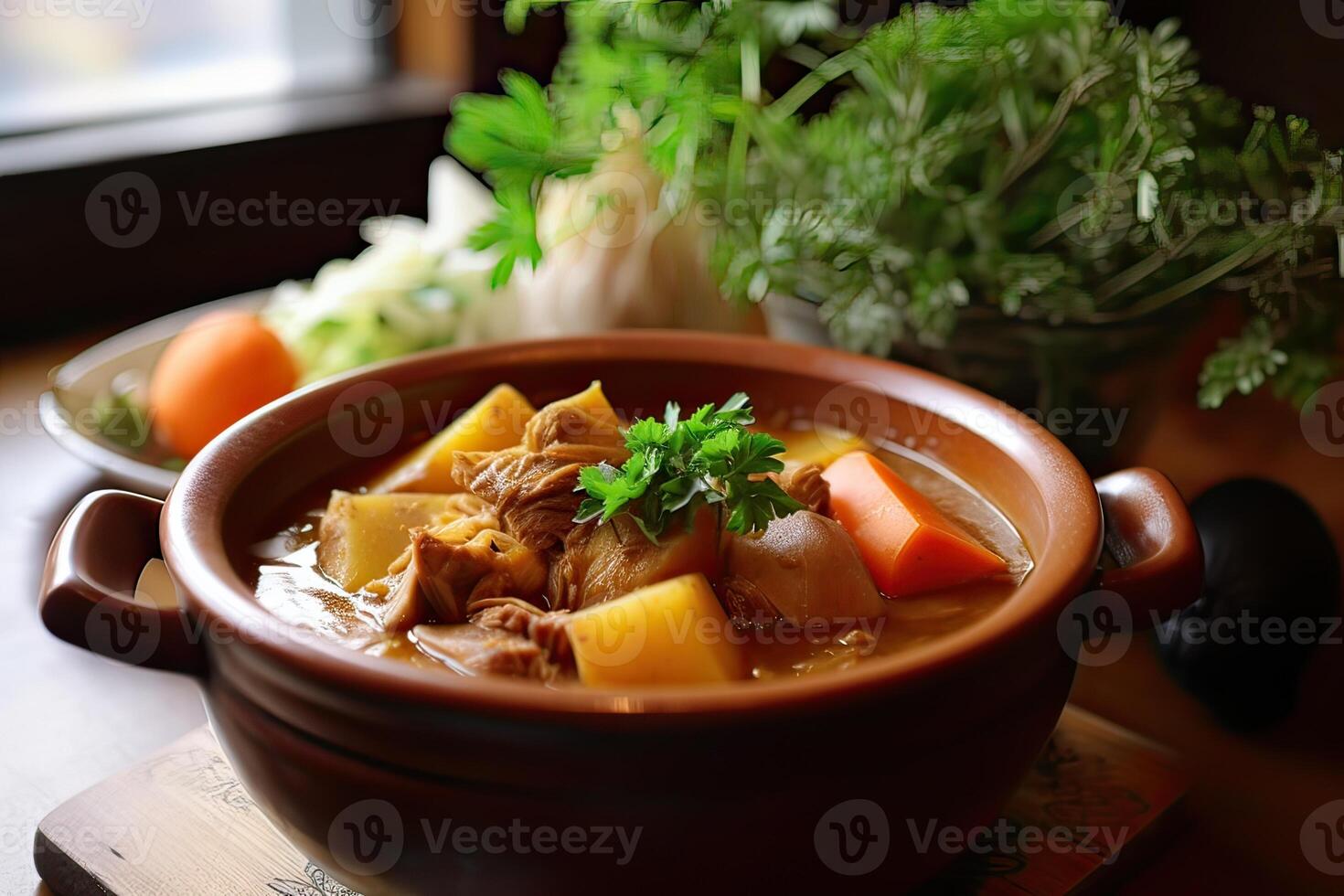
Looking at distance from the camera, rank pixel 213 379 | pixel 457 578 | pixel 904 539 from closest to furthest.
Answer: pixel 457 578 < pixel 904 539 < pixel 213 379

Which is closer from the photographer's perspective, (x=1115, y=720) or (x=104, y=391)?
(x=1115, y=720)

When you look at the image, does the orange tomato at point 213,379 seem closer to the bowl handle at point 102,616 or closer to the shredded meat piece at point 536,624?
the bowl handle at point 102,616

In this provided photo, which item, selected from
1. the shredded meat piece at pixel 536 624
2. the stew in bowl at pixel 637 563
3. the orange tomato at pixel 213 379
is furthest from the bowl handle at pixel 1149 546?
the orange tomato at pixel 213 379

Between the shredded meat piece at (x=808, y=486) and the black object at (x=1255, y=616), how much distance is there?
0.48m

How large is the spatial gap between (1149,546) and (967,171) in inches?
40.2

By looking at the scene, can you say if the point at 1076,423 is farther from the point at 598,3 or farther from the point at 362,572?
the point at 362,572

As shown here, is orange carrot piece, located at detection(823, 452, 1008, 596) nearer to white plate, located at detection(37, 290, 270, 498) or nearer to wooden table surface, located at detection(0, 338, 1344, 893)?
wooden table surface, located at detection(0, 338, 1344, 893)

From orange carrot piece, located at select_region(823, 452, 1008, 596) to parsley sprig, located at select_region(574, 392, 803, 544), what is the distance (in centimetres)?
13

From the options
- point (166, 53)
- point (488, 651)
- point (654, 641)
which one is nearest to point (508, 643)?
point (488, 651)

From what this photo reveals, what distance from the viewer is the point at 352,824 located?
2.95 feet

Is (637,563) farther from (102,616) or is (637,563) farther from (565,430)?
(102,616)

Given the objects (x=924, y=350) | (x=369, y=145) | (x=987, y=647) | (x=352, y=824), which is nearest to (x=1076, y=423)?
(x=924, y=350)

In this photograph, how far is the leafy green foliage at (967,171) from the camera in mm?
1709

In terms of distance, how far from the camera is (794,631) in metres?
1.12
